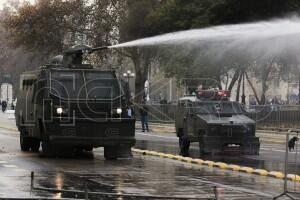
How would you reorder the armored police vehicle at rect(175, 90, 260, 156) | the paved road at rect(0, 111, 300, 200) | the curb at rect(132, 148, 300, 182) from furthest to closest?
the armored police vehicle at rect(175, 90, 260, 156) → the curb at rect(132, 148, 300, 182) → the paved road at rect(0, 111, 300, 200)

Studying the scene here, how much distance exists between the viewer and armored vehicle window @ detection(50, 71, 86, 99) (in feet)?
62.8

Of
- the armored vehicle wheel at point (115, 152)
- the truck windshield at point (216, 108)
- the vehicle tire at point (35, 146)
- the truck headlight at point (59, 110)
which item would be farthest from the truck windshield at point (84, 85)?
the truck windshield at point (216, 108)

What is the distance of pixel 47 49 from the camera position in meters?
59.2

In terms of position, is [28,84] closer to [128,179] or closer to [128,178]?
[128,178]

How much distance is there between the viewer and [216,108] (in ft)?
73.5

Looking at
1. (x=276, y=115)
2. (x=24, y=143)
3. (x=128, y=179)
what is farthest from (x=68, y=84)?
(x=276, y=115)

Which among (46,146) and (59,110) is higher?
(59,110)

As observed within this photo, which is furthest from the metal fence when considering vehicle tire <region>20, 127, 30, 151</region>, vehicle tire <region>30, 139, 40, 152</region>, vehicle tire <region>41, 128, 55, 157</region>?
vehicle tire <region>41, 128, 55, 157</region>

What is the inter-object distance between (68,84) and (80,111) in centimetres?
113

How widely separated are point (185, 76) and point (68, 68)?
2666cm

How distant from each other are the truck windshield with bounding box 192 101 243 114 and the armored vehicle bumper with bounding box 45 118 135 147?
13.7 feet

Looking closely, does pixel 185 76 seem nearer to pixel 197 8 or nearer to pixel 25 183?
pixel 197 8

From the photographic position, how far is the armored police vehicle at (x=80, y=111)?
1864 centimetres

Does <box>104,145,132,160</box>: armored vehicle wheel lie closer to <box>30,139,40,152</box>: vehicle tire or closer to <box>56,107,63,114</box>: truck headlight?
<box>56,107,63,114</box>: truck headlight
